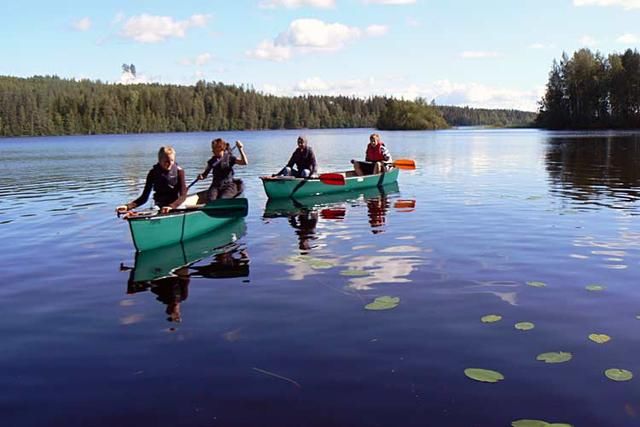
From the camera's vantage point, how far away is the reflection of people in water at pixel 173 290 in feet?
26.6

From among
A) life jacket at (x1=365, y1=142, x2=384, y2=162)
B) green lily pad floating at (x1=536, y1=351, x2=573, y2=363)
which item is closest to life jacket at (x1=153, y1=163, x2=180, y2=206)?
green lily pad floating at (x1=536, y1=351, x2=573, y2=363)

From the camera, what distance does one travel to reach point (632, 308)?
7.62 m

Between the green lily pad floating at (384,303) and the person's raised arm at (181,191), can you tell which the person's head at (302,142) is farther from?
the green lily pad floating at (384,303)

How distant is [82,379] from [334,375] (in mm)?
2537

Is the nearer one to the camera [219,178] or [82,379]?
[82,379]

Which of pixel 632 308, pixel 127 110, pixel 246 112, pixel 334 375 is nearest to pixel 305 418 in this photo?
pixel 334 375

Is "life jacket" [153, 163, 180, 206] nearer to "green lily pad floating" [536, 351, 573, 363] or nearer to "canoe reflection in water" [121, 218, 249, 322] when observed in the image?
"canoe reflection in water" [121, 218, 249, 322]

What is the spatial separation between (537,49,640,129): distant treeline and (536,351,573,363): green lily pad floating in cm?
10316

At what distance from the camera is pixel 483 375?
5.79m

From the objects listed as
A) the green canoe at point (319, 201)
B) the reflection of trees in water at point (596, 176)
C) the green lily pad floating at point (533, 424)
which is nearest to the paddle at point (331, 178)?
the green canoe at point (319, 201)

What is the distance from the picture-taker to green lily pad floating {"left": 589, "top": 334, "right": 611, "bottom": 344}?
6.55 m

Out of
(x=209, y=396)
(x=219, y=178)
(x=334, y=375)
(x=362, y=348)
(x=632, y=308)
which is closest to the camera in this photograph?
(x=209, y=396)

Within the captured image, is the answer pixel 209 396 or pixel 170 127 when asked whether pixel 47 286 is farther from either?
pixel 170 127

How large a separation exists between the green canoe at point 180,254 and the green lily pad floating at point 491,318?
17.4 ft
